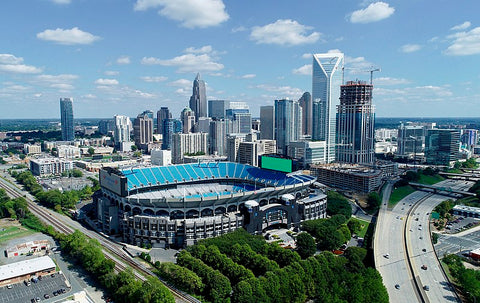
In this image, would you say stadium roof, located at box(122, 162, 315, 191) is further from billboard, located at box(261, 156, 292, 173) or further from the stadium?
billboard, located at box(261, 156, 292, 173)

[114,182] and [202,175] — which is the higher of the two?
[114,182]

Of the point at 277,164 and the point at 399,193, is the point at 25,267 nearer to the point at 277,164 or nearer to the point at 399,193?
the point at 277,164

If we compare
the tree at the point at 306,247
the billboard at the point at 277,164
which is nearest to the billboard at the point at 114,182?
the billboard at the point at 277,164

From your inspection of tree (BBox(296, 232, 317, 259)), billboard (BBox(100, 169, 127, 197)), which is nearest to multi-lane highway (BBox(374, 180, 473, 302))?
tree (BBox(296, 232, 317, 259))

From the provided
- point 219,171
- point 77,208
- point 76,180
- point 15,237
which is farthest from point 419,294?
point 76,180

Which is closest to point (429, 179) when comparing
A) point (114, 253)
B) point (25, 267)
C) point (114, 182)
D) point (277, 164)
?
point (277, 164)

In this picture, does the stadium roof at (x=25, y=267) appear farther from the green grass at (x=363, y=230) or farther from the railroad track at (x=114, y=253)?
the green grass at (x=363, y=230)

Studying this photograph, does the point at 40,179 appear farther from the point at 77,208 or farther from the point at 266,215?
the point at 266,215

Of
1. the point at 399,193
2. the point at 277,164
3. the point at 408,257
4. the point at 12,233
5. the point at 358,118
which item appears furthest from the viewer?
the point at 358,118
